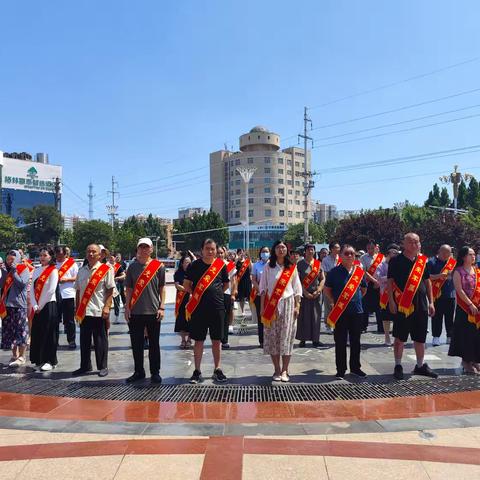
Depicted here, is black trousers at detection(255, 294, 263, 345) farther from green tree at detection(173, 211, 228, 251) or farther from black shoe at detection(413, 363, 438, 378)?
green tree at detection(173, 211, 228, 251)

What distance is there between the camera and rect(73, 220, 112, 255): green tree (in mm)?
61562

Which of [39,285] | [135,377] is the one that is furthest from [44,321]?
[135,377]

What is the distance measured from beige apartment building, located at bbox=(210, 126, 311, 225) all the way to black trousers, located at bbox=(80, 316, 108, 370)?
94.4m

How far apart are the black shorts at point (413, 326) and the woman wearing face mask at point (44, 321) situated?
4663mm

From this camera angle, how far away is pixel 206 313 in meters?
5.93

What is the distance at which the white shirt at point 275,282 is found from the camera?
611cm

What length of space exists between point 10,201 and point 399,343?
8509cm

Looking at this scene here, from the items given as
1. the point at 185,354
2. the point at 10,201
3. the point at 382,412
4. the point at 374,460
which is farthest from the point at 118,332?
the point at 10,201

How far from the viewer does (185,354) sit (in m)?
7.72

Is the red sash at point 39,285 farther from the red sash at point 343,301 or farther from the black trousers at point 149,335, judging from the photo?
the red sash at point 343,301

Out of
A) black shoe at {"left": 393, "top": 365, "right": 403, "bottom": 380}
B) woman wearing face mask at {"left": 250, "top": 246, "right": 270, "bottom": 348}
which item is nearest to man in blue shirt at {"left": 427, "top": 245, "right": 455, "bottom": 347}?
black shoe at {"left": 393, "top": 365, "right": 403, "bottom": 380}

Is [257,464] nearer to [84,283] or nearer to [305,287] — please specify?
[84,283]

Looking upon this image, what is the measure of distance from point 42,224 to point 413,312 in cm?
5918

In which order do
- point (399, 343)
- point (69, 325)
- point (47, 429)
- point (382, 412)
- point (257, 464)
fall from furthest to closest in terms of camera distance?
point (69, 325), point (399, 343), point (382, 412), point (47, 429), point (257, 464)
